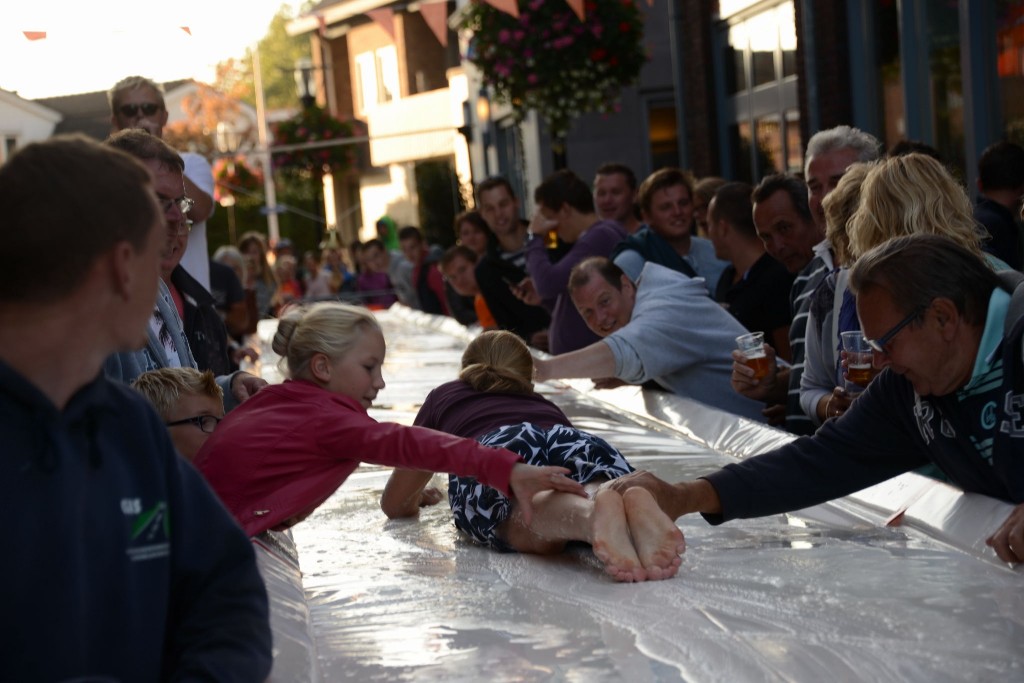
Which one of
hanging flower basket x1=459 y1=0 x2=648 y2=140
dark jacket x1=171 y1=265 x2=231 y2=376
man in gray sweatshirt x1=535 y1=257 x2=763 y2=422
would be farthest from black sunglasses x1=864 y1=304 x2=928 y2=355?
hanging flower basket x1=459 y1=0 x2=648 y2=140

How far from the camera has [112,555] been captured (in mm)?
1787

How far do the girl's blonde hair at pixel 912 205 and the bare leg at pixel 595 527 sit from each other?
1.20m

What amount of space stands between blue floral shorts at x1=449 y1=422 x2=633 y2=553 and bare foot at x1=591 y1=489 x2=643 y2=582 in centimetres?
46

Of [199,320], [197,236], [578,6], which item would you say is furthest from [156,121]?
[578,6]

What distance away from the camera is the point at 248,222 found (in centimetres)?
3925

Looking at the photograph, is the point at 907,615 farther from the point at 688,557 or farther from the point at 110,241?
the point at 110,241

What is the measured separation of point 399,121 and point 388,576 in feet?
101

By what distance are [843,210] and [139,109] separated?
2.87m

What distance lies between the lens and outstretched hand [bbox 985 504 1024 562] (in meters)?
3.04

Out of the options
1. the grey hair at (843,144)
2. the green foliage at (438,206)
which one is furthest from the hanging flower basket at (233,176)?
the grey hair at (843,144)

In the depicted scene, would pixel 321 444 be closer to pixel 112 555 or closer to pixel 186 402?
pixel 186 402

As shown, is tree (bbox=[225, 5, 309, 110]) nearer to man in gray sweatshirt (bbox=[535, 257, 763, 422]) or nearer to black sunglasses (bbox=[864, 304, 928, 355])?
man in gray sweatshirt (bbox=[535, 257, 763, 422])

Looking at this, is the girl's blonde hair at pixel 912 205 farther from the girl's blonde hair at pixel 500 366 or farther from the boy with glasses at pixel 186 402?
the boy with glasses at pixel 186 402

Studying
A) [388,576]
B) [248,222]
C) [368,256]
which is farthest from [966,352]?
[248,222]
